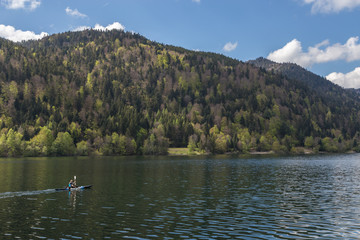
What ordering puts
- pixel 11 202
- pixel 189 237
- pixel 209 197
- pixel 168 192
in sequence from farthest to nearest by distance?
pixel 168 192
pixel 209 197
pixel 11 202
pixel 189 237

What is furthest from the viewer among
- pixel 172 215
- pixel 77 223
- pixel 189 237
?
pixel 172 215

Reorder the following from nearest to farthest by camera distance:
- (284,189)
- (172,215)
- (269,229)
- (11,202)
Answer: (269,229), (172,215), (11,202), (284,189)

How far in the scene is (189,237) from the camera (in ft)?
119

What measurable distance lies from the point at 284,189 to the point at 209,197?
20.8m

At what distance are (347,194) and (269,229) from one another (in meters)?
35.6

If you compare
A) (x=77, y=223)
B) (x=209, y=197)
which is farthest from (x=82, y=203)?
(x=209, y=197)

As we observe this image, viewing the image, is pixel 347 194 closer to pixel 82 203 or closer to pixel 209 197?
pixel 209 197

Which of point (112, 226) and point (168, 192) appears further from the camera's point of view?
point (168, 192)

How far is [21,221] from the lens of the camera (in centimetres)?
4375

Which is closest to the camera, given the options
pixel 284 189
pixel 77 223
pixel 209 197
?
pixel 77 223

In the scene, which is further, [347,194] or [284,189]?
[284,189]

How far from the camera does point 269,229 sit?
39.6 m

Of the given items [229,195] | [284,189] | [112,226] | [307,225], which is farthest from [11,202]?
[284,189]

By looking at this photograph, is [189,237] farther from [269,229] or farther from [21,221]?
[21,221]
